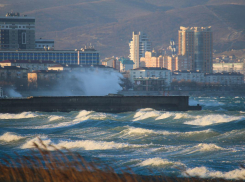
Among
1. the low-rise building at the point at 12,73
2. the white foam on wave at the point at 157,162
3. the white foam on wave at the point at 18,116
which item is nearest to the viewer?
the white foam on wave at the point at 157,162

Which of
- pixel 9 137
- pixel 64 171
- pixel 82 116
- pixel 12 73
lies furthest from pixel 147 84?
pixel 64 171

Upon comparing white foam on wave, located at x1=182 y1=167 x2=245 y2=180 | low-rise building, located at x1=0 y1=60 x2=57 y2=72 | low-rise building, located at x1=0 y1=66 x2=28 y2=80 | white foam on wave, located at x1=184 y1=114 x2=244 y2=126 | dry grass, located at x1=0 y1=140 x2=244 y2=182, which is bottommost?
white foam on wave, located at x1=184 y1=114 x2=244 y2=126

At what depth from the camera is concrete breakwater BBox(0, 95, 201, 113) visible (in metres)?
67.5

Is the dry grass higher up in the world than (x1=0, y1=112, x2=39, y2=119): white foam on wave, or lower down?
higher up

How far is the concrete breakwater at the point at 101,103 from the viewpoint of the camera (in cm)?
6750

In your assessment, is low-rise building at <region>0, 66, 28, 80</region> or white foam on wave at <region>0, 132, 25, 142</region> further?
low-rise building at <region>0, 66, 28, 80</region>

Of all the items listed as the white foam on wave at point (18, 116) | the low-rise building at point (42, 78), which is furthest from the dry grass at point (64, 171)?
the low-rise building at point (42, 78)

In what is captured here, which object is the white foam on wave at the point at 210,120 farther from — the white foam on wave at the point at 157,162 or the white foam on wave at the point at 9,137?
the white foam on wave at the point at 157,162

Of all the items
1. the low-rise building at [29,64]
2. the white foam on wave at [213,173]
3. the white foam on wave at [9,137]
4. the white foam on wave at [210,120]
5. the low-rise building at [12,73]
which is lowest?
the white foam on wave at [210,120]

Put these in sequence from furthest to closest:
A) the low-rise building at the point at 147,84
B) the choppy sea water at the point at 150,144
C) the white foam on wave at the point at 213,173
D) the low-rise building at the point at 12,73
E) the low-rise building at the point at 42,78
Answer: the low-rise building at the point at 147,84
the low-rise building at the point at 42,78
the low-rise building at the point at 12,73
the choppy sea water at the point at 150,144
the white foam on wave at the point at 213,173

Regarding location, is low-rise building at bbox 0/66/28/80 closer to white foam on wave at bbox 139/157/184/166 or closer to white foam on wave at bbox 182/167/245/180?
white foam on wave at bbox 139/157/184/166

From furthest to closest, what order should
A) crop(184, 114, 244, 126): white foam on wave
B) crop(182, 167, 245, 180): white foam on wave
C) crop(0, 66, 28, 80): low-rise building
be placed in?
1. crop(0, 66, 28, 80): low-rise building
2. crop(184, 114, 244, 126): white foam on wave
3. crop(182, 167, 245, 180): white foam on wave

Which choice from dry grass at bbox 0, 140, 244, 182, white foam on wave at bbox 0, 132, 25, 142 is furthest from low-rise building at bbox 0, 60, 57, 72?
dry grass at bbox 0, 140, 244, 182

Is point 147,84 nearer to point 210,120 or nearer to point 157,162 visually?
point 210,120
